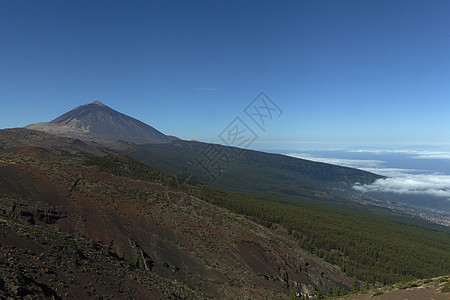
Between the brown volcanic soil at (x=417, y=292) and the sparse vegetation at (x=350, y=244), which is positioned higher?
the brown volcanic soil at (x=417, y=292)

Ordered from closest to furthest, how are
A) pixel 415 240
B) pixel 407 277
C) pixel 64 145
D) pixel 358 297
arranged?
pixel 358 297 → pixel 407 277 → pixel 415 240 → pixel 64 145

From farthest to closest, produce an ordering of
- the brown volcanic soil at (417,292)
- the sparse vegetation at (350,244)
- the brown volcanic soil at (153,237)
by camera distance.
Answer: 1. the sparse vegetation at (350,244)
2. the brown volcanic soil at (153,237)
3. the brown volcanic soil at (417,292)

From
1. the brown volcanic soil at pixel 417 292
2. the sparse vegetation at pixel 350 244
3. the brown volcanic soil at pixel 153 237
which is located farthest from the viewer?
the sparse vegetation at pixel 350 244

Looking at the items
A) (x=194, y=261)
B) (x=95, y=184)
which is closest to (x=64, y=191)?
(x=95, y=184)

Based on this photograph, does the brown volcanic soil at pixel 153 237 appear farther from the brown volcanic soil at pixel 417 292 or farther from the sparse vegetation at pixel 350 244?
the brown volcanic soil at pixel 417 292

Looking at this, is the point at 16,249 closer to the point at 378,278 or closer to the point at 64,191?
the point at 64,191

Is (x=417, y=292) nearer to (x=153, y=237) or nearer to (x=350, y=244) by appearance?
(x=153, y=237)

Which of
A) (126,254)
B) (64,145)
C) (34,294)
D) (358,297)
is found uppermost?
(64,145)

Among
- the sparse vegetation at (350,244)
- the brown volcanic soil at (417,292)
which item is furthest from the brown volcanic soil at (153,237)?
the brown volcanic soil at (417,292)

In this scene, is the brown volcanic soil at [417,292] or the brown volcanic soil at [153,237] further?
the brown volcanic soil at [153,237]
